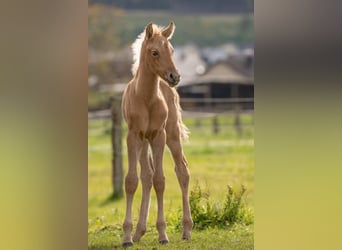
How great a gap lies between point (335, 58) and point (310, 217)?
582 millimetres

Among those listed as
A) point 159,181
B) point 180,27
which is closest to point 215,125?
point 180,27

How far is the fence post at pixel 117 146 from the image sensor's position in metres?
5.01

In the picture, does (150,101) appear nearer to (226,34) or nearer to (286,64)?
(286,64)

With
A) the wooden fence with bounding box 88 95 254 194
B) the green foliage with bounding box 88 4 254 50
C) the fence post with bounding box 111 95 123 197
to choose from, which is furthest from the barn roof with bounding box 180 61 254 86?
the fence post with bounding box 111 95 123 197

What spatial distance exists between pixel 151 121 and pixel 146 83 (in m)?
0.16

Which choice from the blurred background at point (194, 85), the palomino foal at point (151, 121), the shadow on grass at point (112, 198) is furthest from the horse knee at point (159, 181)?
the shadow on grass at point (112, 198)

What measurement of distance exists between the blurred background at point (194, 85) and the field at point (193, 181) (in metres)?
0.02

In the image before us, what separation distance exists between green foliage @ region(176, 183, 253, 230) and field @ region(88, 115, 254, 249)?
0.03m

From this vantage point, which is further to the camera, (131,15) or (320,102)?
(131,15)

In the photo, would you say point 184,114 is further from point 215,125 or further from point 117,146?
point 215,125

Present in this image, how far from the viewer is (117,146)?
5.91 m

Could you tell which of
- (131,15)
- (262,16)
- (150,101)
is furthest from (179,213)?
(131,15)

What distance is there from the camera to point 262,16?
2574mm

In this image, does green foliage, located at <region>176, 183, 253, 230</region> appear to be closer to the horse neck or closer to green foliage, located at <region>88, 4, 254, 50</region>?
the horse neck
